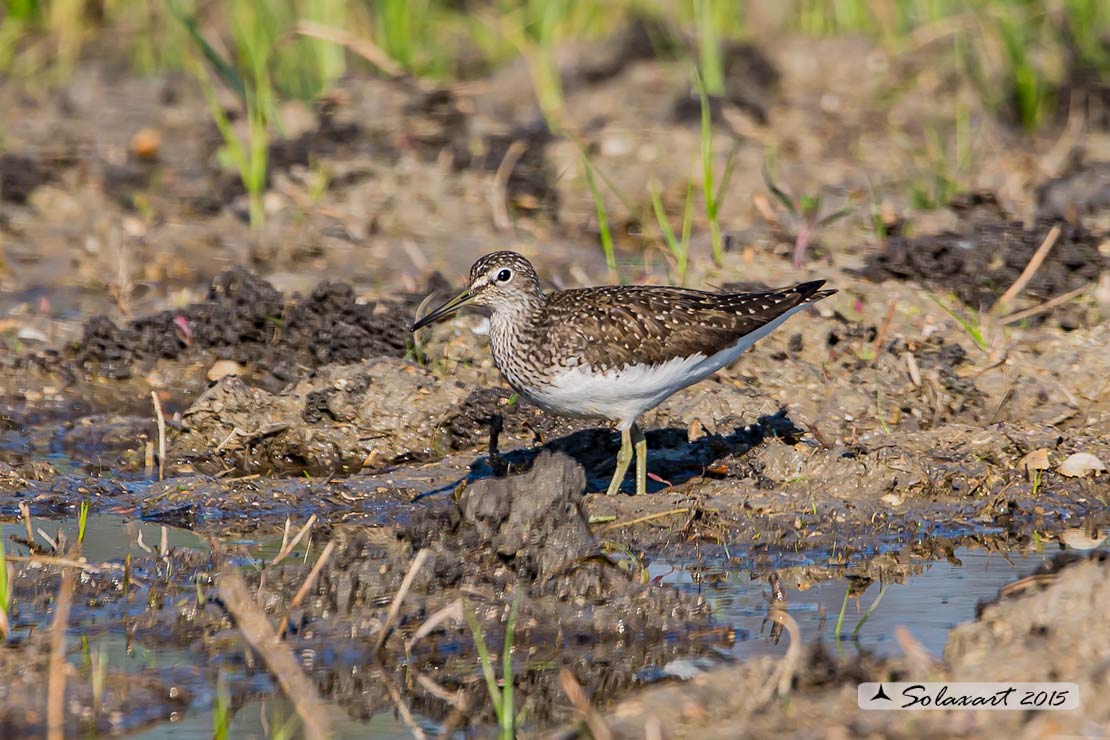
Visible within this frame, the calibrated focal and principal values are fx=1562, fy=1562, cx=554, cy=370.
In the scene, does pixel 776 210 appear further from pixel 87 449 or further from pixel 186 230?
pixel 87 449

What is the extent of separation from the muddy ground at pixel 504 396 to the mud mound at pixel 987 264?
0.02 m

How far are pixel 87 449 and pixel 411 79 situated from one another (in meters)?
6.53

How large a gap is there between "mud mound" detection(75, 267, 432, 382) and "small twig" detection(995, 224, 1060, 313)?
370 cm

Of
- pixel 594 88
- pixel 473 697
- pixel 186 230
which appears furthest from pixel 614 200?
pixel 473 697

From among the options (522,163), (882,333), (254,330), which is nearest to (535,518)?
(882,333)

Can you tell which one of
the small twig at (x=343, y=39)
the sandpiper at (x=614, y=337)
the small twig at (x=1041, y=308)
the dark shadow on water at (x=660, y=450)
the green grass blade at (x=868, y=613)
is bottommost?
the dark shadow on water at (x=660, y=450)

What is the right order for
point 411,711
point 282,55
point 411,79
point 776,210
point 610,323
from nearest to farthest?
point 411,711
point 610,323
point 776,210
point 411,79
point 282,55

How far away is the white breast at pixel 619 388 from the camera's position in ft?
24.0

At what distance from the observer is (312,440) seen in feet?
28.0

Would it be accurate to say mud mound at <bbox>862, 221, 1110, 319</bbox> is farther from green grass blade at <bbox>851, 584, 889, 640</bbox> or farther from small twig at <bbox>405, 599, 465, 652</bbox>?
small twig at <bbox>405, 599, 465, 652</bbox>

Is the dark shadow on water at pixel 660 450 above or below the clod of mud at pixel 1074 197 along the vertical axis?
below

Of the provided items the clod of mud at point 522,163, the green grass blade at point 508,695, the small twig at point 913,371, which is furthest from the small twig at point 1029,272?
the green grass blade at point 508,695

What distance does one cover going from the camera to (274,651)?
5.52 metres

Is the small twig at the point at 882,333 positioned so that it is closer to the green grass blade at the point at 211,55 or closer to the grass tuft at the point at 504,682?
the grass tuft at the point at 504,682
